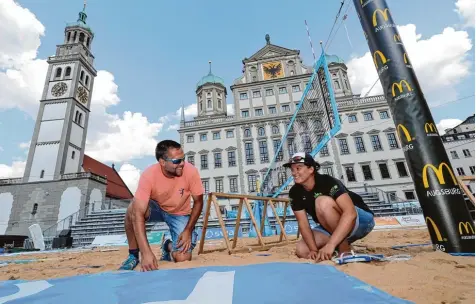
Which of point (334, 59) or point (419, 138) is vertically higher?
point (334, 59)

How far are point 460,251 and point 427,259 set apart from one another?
0.54 m

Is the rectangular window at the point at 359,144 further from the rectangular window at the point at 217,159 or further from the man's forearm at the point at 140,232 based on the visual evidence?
the man's forearm at the point at 140,232

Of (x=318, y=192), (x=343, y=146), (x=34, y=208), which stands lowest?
(x=318, y=192)

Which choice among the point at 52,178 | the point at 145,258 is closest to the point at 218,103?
the point at 52,178

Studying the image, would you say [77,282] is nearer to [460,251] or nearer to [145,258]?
[145,258]

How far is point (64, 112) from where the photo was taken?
24438 mm

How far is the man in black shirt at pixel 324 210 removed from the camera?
2316 millimetres

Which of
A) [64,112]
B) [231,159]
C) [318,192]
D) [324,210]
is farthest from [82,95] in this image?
[324,210]

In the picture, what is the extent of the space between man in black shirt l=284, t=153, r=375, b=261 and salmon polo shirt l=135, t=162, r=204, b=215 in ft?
4.27

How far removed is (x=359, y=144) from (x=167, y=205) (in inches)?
1131

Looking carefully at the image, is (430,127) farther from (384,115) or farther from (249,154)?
(384,115)

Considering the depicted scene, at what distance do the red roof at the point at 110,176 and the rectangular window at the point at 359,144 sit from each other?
29.8m

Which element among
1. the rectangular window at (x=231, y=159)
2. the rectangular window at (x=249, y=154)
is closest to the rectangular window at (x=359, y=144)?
the rectangular window at (x=249, y=154)

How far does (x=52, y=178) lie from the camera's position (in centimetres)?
2200
